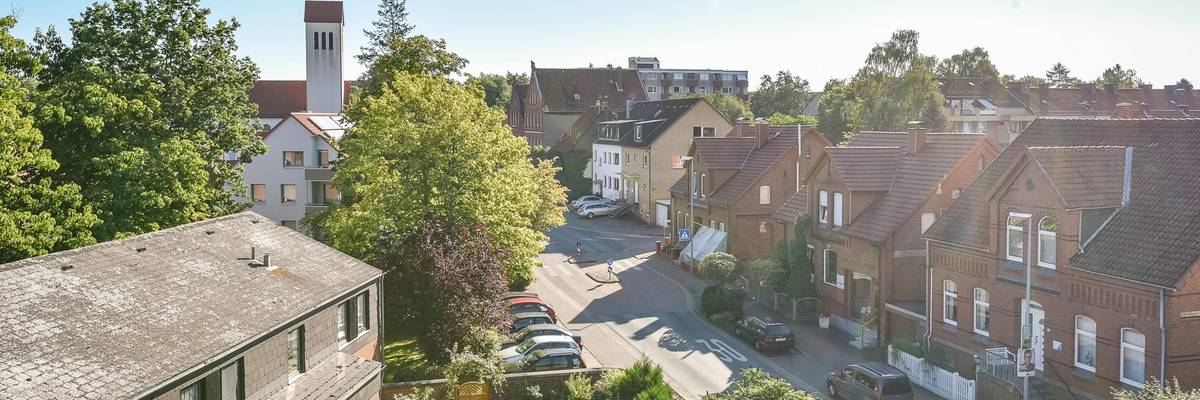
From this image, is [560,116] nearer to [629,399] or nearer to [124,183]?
[124,183]

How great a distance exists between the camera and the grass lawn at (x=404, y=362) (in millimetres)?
29672

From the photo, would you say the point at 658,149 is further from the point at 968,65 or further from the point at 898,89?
the point at 968,65

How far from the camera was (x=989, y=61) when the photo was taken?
A: 114125 millimetres

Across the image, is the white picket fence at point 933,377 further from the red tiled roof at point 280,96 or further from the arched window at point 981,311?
the red tiled roof at point 280,96

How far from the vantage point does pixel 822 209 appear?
41.2m

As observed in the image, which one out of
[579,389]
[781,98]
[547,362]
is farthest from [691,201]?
[781,98]

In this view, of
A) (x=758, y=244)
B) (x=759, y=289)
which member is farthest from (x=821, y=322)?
(x=758, y=244)

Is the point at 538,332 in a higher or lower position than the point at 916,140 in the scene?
lower

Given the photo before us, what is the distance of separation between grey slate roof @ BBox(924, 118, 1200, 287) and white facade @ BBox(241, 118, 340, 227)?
37028mm

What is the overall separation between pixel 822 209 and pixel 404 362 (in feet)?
60.2

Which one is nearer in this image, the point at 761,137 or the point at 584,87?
the point at 761,137

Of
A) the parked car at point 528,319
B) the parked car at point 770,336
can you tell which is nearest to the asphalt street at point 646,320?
the parked car at point 770,336

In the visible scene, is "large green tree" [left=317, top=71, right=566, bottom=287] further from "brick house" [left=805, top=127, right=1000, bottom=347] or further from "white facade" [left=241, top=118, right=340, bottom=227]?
"white facade" [left=241, top=118, right=340, bottom=227]

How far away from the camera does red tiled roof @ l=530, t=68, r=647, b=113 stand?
106625 millimetres
